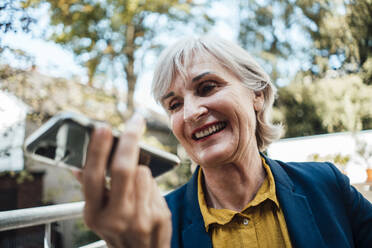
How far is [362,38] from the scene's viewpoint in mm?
12242

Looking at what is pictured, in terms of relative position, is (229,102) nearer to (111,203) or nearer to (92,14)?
(111,203)

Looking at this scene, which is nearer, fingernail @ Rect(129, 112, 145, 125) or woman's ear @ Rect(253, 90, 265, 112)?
fingernail @ Rect(129, 112, 145, 125)

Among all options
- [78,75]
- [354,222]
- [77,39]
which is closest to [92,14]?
[77,39]

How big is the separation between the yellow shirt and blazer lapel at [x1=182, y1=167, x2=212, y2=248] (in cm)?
3

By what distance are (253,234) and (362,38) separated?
1378cm

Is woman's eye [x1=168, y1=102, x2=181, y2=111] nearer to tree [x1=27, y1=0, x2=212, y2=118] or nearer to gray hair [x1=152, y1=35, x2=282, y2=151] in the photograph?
gray hair [x1=152, y1=35, x2=282, y2=151]

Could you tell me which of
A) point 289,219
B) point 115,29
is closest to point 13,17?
point 289,219

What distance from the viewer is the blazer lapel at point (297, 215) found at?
51.5 inches

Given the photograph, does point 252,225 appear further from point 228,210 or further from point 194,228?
point 194,228

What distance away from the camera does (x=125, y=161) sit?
2.10 feet

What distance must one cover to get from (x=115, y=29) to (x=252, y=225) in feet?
31.4

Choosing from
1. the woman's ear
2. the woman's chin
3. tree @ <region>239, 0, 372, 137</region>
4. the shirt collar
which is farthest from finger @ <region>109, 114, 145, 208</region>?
tree @ <region>239, 0, 372, 137</region>

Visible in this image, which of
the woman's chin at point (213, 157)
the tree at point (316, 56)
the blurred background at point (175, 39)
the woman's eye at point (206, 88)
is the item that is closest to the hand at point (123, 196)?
the woman's chin at point (213, 157)

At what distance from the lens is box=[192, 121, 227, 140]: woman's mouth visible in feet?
4.63
